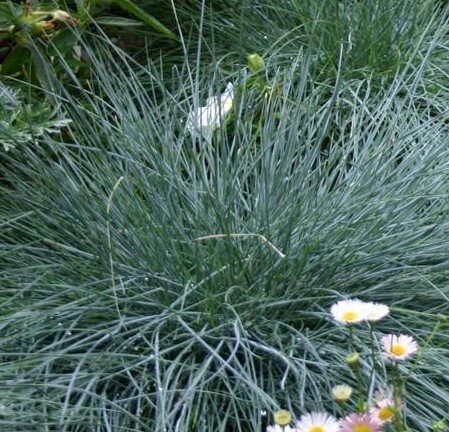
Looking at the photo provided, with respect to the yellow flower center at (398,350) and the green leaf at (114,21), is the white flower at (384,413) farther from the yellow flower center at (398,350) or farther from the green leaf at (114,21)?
the green leaf at (114,21)

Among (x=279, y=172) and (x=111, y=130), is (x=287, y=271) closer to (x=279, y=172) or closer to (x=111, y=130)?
(x=279, y=172)

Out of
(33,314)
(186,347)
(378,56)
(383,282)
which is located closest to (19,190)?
(33,314)

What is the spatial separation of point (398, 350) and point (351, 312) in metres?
0.10

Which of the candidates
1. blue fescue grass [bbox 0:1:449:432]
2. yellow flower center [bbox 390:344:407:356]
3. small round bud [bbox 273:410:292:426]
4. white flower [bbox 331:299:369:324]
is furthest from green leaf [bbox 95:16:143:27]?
small round bud [bbox 273:410:292:426]

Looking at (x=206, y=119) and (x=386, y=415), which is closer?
(x=386, y=415)

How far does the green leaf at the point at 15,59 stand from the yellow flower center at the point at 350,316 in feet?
4.88

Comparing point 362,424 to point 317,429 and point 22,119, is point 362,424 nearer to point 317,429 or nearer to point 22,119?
point 317,429

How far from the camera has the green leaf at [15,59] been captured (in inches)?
113

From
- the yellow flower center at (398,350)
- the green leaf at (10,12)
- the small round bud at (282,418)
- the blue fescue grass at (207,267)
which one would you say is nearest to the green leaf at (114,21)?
the green leaf at (10,12)

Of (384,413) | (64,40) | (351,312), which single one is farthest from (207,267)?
(64,40)

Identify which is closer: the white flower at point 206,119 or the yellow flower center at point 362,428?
the yellow flower center at point 362,428

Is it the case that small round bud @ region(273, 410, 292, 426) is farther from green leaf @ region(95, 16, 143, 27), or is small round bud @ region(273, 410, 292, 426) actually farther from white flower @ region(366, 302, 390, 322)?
green leaf @ region(95, 16, 143, 27)

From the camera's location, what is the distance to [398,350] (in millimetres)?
1676

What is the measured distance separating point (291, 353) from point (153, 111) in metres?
0.84
